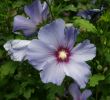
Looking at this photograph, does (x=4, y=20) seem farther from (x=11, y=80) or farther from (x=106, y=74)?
(x=106, y=74)

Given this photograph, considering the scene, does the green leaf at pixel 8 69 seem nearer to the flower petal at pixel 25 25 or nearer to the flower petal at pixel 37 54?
the flower petal at pixel 25 25

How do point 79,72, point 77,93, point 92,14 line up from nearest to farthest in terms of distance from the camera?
point 79,72 → point 77,93 → point 92,14

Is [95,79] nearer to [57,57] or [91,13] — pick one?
[57,57]

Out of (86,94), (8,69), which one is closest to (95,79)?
(86,94)

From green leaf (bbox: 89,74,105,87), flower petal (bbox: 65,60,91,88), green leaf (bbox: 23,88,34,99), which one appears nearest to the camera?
flower petal (bbox: 65,60,91,88)

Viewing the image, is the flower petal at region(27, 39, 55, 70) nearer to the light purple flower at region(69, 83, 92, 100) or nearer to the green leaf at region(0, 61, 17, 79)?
the light purple flower at region(69, 83, 92, 100)

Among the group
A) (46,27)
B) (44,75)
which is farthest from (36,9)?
(44,75)

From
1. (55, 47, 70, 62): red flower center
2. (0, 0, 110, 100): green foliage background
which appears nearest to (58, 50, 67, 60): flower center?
(55, 47, 70, 62): red flower center
